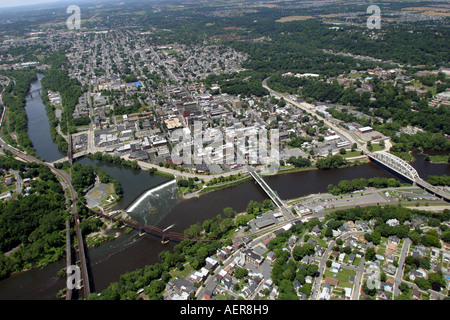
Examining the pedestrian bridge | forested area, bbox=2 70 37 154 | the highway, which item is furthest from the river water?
forested area, bbox=2 70 37 154

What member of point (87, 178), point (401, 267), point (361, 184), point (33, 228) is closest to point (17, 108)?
point (87, 178)

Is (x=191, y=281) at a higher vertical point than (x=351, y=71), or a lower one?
lower

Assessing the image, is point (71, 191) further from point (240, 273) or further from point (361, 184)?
point (361, 184)

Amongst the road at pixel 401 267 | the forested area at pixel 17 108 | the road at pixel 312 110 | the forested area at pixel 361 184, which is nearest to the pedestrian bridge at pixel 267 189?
the forested area at pixel 361 184

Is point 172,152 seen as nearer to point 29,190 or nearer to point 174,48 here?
point 29,190

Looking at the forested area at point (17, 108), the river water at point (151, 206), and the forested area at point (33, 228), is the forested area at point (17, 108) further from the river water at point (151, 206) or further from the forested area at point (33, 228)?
the forested area at point (33, 228)

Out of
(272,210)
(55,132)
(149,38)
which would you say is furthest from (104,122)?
(149,38)

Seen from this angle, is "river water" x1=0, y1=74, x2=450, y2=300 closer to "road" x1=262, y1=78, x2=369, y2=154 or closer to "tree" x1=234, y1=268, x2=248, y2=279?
"road" x1=262, y1=78, x2=369, y2=154
